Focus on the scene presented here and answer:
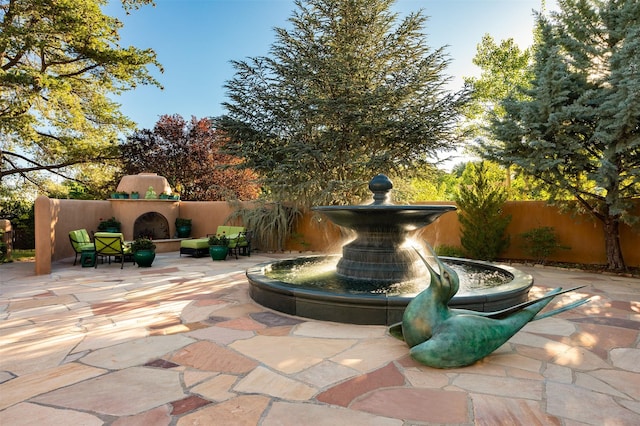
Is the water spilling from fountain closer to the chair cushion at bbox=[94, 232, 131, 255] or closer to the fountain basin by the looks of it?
the fountain basin

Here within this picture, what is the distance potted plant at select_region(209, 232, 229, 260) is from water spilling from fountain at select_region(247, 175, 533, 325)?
3723 mm

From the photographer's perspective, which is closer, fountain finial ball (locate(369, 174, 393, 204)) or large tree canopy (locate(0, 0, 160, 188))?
fountain finial ball (locate(369, 174, 393, 204))

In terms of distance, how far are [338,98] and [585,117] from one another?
249 inches

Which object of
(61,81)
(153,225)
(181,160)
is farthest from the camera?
(181,160)

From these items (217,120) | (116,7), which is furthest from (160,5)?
(217,120)

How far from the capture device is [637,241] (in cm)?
827

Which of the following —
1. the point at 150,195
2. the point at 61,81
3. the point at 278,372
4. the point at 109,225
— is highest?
the point at 61,81

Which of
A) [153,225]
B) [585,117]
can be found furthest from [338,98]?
[153,225]

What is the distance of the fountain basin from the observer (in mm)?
3969

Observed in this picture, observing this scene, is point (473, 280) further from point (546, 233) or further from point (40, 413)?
point (40, 413)

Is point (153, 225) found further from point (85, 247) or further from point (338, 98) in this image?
point (338, 98)

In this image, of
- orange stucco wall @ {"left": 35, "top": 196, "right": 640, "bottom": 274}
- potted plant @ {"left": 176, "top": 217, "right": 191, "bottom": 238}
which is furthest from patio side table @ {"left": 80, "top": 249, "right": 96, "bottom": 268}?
potted plant @ {"left": 176, "top": 217, "right": 191, "bottom": 238}

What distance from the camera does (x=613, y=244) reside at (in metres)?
8.08

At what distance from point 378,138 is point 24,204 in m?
12.8
